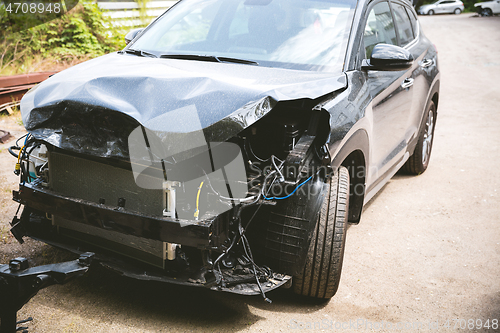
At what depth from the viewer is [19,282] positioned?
2.07 meters

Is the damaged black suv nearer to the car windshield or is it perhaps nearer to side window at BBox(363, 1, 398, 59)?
the car windshield

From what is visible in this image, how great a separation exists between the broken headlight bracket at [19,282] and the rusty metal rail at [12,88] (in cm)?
529

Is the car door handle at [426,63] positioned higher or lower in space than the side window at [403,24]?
lower

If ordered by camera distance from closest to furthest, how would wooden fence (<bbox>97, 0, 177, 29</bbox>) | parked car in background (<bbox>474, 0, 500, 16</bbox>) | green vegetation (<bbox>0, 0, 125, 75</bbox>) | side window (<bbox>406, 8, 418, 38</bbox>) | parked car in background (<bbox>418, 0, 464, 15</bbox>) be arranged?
1. side window (<bbox>406, 8, 418, 38</bbox>)
2. green vegetation (<bbox>0, 0, 125, 75</bbox>)
3. wooden fence (<bbox>97, 0, 177, 29</bbox>)
4. parked car in background (<bbox>474, 0, 500, 16</bbox>)
5. parked car in background (<bbox>418, 0, 464, 15</bbox>)

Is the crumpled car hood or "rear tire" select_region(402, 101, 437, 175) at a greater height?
the crumpled car hood

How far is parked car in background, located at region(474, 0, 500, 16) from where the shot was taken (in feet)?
93.6

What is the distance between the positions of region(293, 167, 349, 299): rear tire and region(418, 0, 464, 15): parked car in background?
36008 millimetres

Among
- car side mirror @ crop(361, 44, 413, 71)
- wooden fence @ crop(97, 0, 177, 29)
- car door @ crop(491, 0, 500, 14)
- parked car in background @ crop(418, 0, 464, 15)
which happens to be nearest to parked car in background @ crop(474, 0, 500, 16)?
car door @ crop(491, 0, 500, 14)

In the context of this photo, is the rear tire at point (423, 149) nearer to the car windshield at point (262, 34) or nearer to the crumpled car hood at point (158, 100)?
the car windshield at point (262, 34)

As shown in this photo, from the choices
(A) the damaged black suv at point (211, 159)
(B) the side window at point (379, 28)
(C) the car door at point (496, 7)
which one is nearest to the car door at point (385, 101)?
(B) the side window at point (379, 28)

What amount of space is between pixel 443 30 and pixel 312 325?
2210cm

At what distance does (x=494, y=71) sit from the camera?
39.3 feet

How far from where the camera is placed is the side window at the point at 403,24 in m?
4.08

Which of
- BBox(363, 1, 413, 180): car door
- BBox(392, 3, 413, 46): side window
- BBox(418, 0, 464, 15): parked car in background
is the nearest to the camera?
BBox(363, 1, 413, 180): car door
